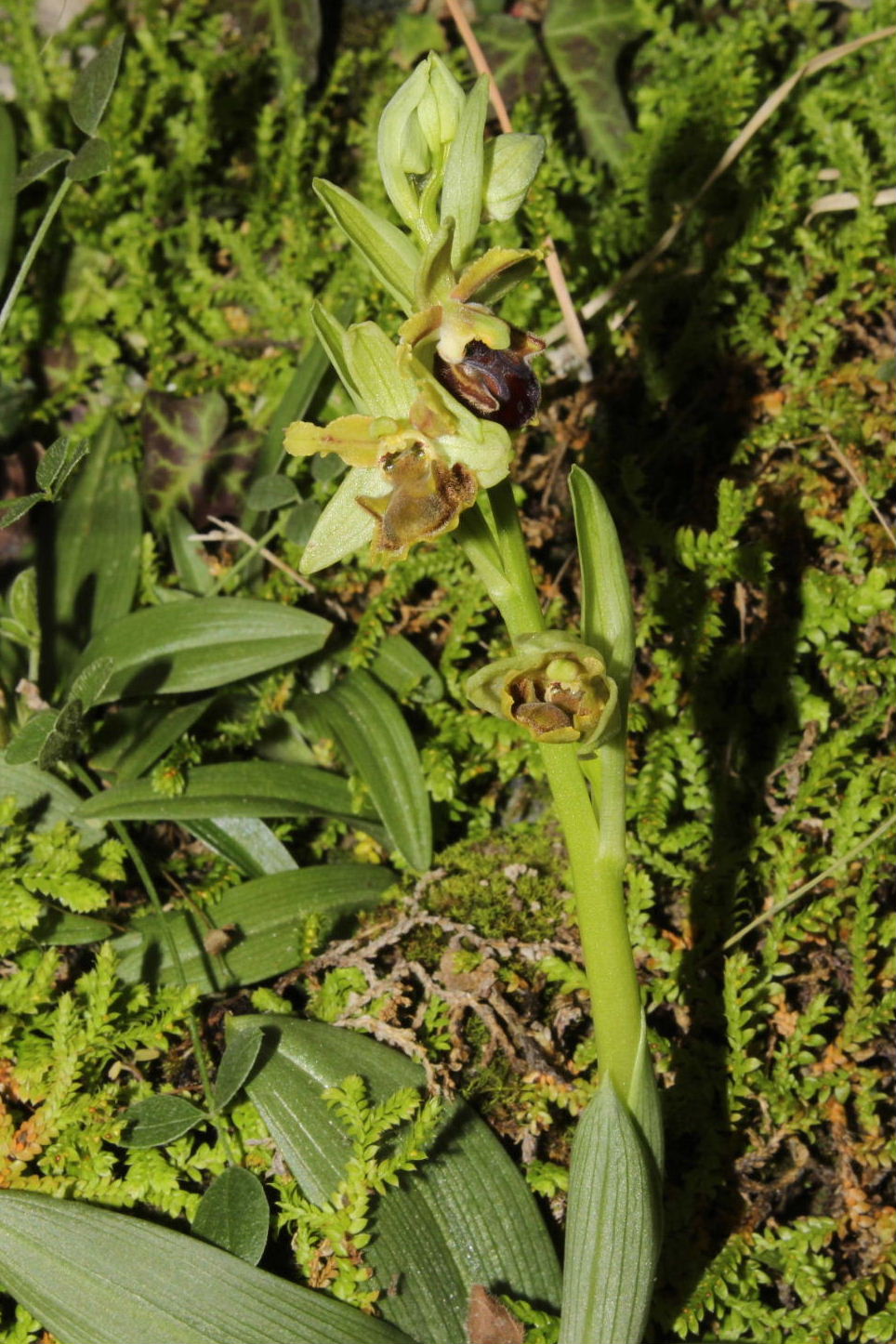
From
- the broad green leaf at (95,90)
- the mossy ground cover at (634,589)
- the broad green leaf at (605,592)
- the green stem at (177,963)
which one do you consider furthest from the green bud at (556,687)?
the broad green leaf at (95,90)

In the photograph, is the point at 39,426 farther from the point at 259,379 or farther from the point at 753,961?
the point at 753,961

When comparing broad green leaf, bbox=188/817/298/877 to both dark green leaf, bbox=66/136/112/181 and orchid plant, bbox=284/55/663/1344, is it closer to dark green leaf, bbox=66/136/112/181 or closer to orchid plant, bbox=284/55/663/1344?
orchid plant, bbox=284/55/663/1344

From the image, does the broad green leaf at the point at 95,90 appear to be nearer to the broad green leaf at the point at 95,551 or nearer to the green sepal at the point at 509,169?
the broad green leaf at the point at 95,551

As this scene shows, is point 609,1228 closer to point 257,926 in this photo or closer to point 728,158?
point 257,926

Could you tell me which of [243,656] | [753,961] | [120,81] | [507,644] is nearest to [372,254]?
[243,656]

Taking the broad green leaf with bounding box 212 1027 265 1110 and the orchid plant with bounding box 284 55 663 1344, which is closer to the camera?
the orchid plant with bounding box 284 55 663 1344

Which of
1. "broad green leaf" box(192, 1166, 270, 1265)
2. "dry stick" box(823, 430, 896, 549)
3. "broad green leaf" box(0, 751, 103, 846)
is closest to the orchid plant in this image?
"broad green leaf" box(192, 1166, 270, 1265)
